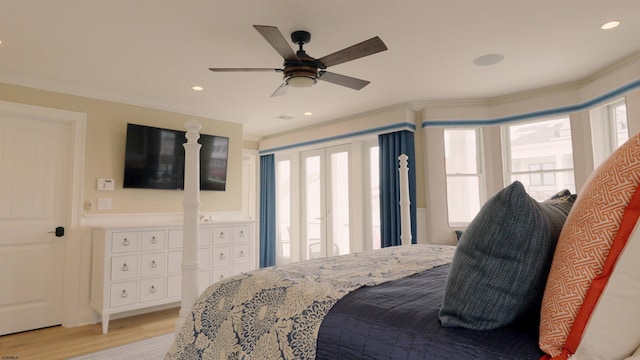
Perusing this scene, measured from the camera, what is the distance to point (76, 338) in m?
3.12

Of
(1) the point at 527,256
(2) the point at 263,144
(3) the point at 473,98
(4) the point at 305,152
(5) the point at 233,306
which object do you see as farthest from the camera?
(2) the point at 263,144

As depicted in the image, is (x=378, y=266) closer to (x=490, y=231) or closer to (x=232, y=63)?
(x=490, y=231)

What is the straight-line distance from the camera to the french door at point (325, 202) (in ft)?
17.3

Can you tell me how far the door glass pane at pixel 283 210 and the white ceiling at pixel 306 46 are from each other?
2.21 m

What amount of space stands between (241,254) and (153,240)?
3.35ft

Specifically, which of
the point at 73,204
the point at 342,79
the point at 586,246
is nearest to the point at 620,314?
the point at 586,246

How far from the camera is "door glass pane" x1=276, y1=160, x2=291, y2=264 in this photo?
608 centimetres

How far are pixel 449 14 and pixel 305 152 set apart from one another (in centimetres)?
370

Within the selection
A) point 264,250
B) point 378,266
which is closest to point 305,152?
point 264,250

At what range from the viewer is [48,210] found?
3.48m

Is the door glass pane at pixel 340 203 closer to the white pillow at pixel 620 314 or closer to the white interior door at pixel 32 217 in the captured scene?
the white interior door at pixel 32 217

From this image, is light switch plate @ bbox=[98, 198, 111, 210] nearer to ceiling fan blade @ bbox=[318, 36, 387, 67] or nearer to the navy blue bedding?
ceiling fan blade @ bbox=[318, 36, 387, 67]

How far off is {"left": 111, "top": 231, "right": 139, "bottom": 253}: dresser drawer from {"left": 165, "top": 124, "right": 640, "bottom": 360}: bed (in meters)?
2.43

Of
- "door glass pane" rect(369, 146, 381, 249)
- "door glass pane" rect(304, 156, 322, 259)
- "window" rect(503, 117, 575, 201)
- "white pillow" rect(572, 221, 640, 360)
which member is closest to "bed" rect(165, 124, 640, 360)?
"white pillow" rect(572, 221, 640, 360)
